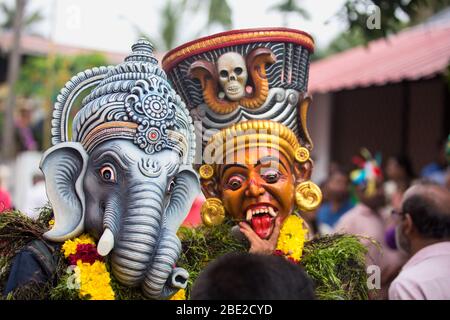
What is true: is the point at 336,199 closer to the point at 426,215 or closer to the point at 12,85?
the point at 426,215

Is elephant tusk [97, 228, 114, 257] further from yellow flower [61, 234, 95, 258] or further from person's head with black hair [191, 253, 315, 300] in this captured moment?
person's head with black hair [191, 253, 315, 300]

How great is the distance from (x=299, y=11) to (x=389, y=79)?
3.79 m

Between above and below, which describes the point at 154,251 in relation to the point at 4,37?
below

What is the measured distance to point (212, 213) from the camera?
2.93m

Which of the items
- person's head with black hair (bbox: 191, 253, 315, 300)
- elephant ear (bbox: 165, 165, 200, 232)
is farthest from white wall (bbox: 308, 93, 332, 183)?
person's head with black hair (bbox: 191, 253, 315, 300)

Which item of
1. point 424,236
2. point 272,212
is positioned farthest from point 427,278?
point 272,212

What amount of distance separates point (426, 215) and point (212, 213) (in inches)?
40.6

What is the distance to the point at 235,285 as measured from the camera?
160 centimetres

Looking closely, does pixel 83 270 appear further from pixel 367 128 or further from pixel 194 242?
pixel 367 128

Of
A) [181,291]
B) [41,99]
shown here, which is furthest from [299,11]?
[41,99]

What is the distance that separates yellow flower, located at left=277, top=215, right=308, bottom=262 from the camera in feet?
9.36

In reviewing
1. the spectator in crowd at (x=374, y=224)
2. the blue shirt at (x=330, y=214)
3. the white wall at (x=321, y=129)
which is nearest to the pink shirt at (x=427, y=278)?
the spectator in crowd at (x=374, y=224)

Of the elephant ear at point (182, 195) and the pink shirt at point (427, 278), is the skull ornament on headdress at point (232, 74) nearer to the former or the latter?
the elephant ear at point (182, 195)

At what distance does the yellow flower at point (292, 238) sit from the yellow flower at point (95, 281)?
0.80m
